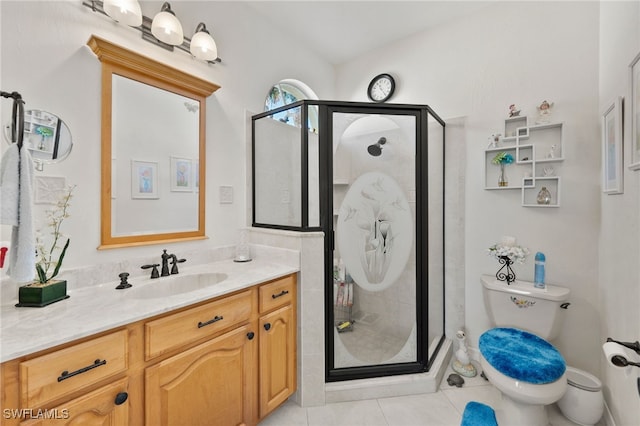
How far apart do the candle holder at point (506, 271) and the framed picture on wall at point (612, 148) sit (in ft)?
2.24

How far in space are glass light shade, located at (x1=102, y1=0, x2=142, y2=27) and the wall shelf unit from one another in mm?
2440

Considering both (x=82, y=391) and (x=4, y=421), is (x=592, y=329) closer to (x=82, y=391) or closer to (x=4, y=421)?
(x=82, y=391)

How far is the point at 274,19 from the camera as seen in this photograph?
228 cm

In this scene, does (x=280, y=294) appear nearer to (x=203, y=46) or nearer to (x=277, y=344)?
(x=277, y=344)

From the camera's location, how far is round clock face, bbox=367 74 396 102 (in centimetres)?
262

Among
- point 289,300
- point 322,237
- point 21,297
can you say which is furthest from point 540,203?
point 21,297

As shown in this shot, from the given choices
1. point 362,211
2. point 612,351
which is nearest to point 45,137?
point 362,211

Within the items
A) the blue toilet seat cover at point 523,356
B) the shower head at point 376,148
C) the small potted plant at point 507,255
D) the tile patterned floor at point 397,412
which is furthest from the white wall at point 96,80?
the small potted plant at point 507,255

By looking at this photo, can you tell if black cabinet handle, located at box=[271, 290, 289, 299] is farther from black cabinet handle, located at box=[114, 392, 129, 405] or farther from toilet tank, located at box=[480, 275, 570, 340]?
toilet tank, located at box=[480, 275, 570, 340]

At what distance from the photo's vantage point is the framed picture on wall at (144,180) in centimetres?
156

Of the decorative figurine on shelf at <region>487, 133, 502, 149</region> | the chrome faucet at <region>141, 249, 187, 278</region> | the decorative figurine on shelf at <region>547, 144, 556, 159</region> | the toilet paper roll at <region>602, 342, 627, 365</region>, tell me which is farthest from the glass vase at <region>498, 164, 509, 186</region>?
the chrome faucet at <region>141, 249, 187, 278</region>

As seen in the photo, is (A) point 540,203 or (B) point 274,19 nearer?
(A) point 540,203

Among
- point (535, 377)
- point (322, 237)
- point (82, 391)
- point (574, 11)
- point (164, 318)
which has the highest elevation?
point (574, 11)

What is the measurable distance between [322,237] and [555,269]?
1666mm
